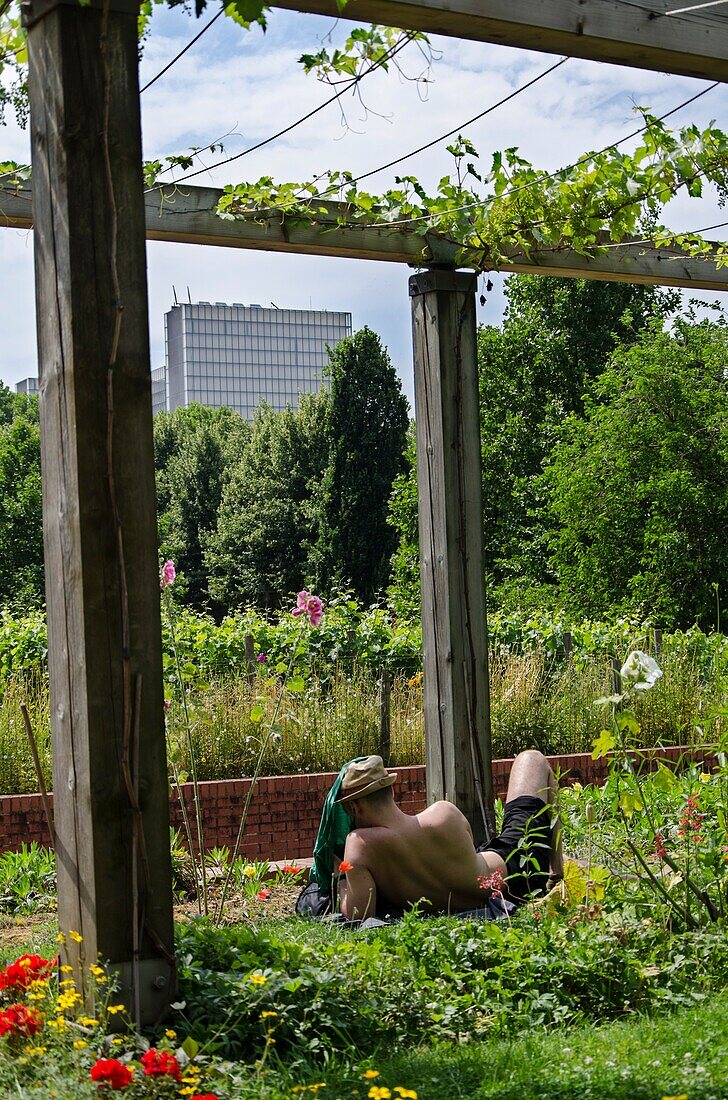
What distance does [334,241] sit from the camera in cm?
592

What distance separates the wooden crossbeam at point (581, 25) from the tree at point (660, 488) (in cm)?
1532

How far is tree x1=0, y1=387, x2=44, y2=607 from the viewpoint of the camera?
36.0 metres

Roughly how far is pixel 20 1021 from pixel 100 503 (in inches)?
52.1

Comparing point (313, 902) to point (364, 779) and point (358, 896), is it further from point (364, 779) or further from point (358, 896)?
point (364, 779)

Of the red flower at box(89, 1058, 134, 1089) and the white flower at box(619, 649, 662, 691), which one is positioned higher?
the white flower at box(619, 649, 662, 691)

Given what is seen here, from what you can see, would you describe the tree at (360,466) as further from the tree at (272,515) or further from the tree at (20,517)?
the tree at (20,517)

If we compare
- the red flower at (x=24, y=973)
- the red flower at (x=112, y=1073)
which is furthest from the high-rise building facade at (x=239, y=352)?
the red flower at (x=112, y=1073)

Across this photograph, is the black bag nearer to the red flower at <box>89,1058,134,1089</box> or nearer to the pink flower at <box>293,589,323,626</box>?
the pink flower at <box>293,589,323,626</box>

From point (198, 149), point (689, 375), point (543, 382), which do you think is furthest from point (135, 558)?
point (543, 382)

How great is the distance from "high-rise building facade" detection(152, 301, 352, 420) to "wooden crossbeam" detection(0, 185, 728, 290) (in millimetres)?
121278

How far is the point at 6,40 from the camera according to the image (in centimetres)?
418

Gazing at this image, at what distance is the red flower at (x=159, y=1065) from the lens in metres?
2.55

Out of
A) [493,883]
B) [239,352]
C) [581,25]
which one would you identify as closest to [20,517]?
[493,883]

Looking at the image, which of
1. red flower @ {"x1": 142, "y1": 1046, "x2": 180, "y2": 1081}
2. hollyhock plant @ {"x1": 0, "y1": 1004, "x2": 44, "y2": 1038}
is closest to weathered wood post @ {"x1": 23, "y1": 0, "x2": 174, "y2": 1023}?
hollyhock plant @ {"x1": 0, "y1": 1004, "x2": 44, "y2": 1038}
